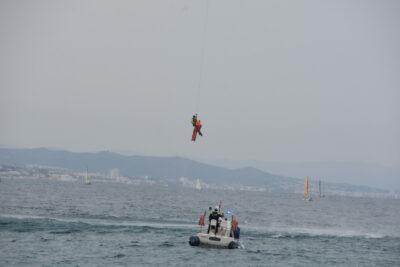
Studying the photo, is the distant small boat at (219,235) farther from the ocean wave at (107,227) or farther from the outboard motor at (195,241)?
the ocean wave at (107,227)

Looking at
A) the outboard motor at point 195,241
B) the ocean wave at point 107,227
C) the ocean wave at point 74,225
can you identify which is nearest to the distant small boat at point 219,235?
the outboard motor at point 195,241

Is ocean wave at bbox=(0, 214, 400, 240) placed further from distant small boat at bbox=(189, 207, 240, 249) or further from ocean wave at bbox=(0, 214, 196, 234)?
distant small boat at bbox=(189, 207, 240, 249)

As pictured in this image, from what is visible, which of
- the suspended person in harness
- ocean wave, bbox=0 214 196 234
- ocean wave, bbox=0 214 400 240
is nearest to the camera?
the suspended person in harness

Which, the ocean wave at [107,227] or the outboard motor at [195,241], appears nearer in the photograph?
the outboard motor at [195,241]

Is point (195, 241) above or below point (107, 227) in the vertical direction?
below

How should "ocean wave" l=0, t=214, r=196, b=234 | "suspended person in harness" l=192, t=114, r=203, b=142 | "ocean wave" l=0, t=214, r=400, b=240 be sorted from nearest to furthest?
"suspended person in harness" l=192, t=114, r=203, b=142 → "ocean wave" l=0, t=214, r=196, b=234 → "ocean wave" l=0, t=214, r=400, b=240

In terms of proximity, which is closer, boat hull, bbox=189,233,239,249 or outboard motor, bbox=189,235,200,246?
boat hull, bbox=189,233,239,249

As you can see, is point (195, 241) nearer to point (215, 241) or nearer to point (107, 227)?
point (215, 241)

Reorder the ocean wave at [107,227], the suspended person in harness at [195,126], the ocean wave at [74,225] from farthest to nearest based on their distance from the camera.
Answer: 1. the ocean wave at [107,227]
2. the ocean wave at [74,225]
3. the suspended person in harness at [195,126]

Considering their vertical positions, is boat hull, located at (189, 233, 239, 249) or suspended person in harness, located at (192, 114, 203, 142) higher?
suspended person in harness, located at (192, 114, 203, 142)

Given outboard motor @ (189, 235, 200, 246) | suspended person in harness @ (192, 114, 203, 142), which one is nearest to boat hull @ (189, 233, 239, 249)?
outboard motor @ (189, 235, 200, 246)

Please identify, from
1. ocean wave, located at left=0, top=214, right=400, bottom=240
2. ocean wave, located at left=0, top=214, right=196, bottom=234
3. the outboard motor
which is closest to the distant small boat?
the outboard motor

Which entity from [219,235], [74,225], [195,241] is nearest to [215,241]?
[219,235]

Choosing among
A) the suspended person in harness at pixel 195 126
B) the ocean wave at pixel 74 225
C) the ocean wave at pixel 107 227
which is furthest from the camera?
the ocean wave at pixel 107 227
